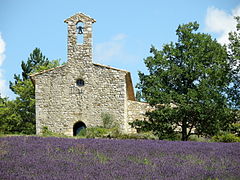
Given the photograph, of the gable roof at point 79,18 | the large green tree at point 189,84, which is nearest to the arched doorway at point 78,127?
the large green tree at point 189,84

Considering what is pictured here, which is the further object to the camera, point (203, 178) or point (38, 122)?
point (38, 122)

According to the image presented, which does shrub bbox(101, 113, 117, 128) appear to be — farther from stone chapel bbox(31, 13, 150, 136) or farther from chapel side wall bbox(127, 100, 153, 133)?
chapel side wall bbox(127, 100, 153, 133)

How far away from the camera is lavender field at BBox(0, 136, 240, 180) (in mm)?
5828

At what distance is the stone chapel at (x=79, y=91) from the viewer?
20.0 meters

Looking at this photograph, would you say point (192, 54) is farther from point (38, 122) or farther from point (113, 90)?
point (38, 122)

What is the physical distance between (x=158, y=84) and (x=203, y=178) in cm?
1060

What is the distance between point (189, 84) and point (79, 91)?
6335 mm

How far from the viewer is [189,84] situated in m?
16.9

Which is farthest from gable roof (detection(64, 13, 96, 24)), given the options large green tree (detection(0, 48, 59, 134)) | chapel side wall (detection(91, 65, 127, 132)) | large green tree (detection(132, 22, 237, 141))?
large green tree (detection(0, 48, 59, 134))

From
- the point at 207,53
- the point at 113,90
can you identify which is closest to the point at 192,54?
the point at 207,53

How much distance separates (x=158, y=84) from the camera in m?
16.3

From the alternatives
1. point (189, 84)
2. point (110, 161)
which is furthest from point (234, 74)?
point (110, 161)

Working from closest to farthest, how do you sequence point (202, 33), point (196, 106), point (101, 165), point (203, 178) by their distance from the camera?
point (203, 178) → point (101, 165) → point (196, 106) → point (202, 33)

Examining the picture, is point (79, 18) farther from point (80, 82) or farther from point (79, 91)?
point (79, 91)
